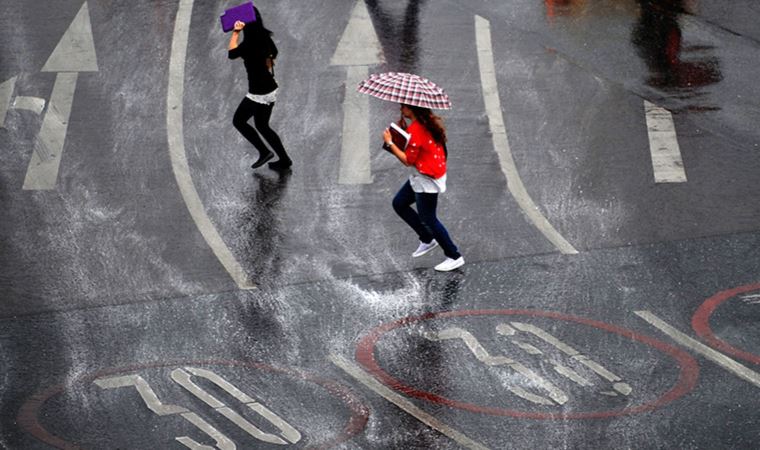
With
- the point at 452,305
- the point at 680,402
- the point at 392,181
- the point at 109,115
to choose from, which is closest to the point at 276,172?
the point at 392,181

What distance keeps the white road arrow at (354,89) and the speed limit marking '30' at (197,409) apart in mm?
4578

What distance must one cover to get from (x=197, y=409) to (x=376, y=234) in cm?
399

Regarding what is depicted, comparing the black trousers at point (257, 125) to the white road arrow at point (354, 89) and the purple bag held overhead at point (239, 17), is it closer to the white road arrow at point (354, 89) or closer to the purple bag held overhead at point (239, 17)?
the white road arrow at point (354, 89)

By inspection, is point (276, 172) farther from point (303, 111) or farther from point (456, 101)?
point (456, 101)

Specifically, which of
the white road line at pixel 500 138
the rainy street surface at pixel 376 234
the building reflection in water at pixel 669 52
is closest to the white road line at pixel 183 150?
the rainy street surface at pixel 376 234

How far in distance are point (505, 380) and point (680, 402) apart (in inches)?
54.8

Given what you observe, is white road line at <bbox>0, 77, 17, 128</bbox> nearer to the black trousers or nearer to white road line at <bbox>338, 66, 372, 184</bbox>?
the black trousers

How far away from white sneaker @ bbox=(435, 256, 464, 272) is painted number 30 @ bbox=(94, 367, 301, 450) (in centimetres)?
296

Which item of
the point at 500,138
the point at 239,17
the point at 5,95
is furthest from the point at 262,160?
the point at 5,95

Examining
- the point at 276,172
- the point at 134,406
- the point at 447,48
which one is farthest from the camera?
the point at 447,48

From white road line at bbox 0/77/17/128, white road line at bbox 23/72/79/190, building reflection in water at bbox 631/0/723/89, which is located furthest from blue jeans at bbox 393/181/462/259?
white road line at bbox 0/77/17/128

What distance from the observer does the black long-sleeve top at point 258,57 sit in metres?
15.1

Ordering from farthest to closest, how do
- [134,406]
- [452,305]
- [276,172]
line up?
1. [276,172]
2. [452,305]
3. [134,406]

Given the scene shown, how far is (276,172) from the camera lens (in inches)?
611
